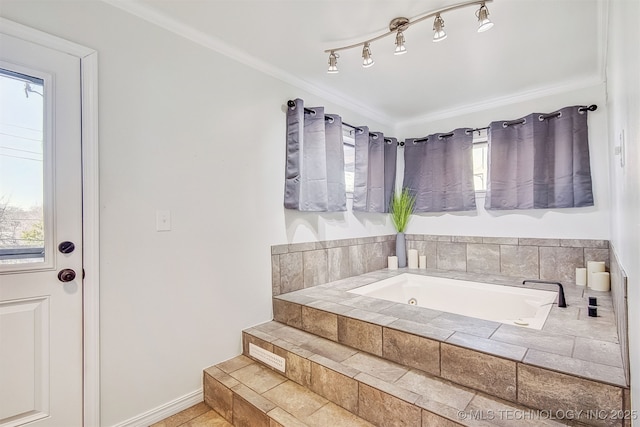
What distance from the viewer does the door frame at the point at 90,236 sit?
158 centimetres

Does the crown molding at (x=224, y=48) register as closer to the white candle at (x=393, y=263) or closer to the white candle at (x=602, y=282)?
the white candle at (x=393, y=263)

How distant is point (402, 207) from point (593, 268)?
5.95 ft

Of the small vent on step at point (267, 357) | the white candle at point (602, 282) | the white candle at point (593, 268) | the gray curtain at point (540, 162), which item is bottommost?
the small vent on step at point (267, 357)

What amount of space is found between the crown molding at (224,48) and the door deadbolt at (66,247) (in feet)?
4.30

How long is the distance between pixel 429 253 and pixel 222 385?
2.67 m

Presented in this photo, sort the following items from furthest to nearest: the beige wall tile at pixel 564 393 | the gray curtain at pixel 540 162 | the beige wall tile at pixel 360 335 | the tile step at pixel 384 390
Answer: the gray curtain at pixel 540 162
the beige wall tile at pixel 360 335
the tile step at pixel 384 390
the beige wall tile at pixel 564 393

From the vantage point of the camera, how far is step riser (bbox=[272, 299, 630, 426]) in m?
1.23

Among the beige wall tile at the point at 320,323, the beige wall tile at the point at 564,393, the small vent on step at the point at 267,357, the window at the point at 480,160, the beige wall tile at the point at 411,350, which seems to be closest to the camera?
the beige wall tile at the point at 564,393

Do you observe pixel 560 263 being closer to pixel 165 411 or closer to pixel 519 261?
pixel 519 261

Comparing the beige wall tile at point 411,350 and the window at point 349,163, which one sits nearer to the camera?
the beige wall tile at point 411,350

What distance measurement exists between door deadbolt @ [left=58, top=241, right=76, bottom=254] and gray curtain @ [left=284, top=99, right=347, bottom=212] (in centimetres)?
143

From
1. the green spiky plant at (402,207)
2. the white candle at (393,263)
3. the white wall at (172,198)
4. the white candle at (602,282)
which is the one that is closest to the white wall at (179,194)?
the white wall at (172,198)

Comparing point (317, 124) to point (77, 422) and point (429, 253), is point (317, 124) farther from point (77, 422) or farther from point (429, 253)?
point (77, 422)

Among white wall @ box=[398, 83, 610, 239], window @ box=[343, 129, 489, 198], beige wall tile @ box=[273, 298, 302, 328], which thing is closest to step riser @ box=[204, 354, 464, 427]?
beige wall tile @ box=[273, 298, 302, 328]
